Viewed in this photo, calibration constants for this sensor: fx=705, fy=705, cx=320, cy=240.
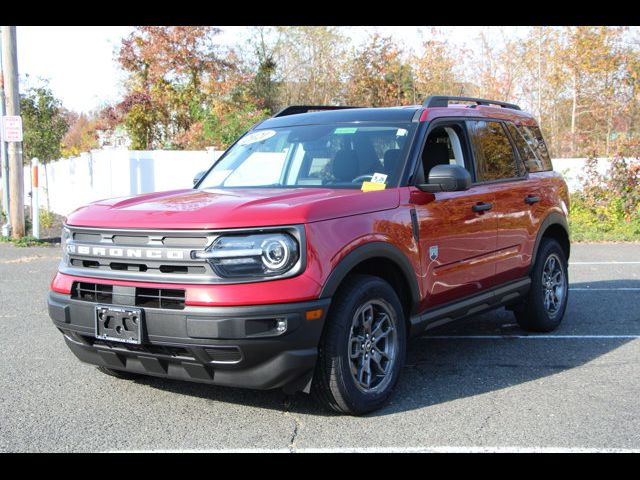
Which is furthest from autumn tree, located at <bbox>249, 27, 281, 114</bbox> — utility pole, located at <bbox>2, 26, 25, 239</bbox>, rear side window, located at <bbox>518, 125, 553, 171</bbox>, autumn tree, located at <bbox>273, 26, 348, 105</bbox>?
rear side window, located at <bbox>518, 125, 553, 171</bbox>

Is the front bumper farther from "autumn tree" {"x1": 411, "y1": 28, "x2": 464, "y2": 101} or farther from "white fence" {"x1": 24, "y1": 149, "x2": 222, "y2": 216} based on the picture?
"autumn tree" {"x1": 411, "y1": 28, "x2": 464, "y2": 101}

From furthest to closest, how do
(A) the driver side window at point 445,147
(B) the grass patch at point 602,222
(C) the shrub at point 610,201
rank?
(C) the shrub at point 610,201 → (B) the grass patch at point 602,222 → (A) the driver side window at point 445,147

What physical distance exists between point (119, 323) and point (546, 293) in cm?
419

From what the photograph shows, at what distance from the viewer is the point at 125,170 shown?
17.1m

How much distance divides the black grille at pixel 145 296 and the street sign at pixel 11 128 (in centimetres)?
1070

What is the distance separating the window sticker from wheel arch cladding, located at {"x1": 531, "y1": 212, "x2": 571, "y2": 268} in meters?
2.58

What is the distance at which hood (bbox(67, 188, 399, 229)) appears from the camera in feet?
13.0

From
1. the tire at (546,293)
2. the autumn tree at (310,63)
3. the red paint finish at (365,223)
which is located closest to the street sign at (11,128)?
the red paint finish at (365,223)

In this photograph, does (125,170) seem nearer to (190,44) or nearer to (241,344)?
(190,44)

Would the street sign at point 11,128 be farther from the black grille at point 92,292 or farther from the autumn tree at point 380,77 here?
the autumn tree at point 380,77

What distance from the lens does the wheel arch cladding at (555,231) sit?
640cm

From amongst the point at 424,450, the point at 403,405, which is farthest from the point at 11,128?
the point at 424,450

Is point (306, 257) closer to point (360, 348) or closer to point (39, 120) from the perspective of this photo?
point (360, 348)

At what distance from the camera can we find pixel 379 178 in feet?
16.0
